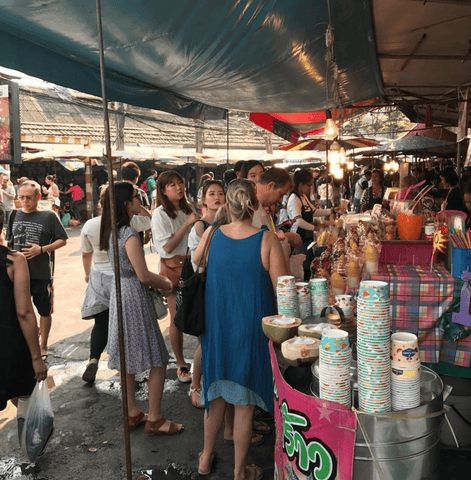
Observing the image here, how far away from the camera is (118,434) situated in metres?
3.52

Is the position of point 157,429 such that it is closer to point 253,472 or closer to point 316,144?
point 253,472

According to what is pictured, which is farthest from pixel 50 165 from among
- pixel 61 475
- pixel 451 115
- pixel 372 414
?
pixel 372 414

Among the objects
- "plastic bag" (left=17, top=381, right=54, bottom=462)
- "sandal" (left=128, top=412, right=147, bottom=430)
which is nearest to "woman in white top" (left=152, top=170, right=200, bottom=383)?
"sandal" (left=128, top=412, right=147, bottom=430)

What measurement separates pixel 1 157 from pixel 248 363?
245cm

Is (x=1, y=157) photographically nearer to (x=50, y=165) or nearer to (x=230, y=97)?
(x=230, y=97)

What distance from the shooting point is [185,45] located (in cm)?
390

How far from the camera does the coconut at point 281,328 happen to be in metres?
2.29

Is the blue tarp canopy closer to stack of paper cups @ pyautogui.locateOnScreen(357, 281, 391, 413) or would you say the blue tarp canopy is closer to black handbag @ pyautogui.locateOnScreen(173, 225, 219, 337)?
black handbag @ pyautogui.locateOnScreen(173, 225, 219, 337)

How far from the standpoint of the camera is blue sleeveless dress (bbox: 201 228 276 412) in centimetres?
270

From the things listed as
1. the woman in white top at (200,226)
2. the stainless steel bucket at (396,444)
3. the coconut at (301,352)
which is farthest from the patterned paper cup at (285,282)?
the woman in white top at (200,226)

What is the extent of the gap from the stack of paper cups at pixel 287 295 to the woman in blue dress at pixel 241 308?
0.68 feet

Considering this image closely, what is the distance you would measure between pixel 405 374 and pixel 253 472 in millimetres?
1511

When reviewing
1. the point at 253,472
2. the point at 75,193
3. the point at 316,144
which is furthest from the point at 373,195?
the point at 75,193

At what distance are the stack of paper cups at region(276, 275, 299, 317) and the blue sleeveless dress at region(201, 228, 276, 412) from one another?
232 mm
